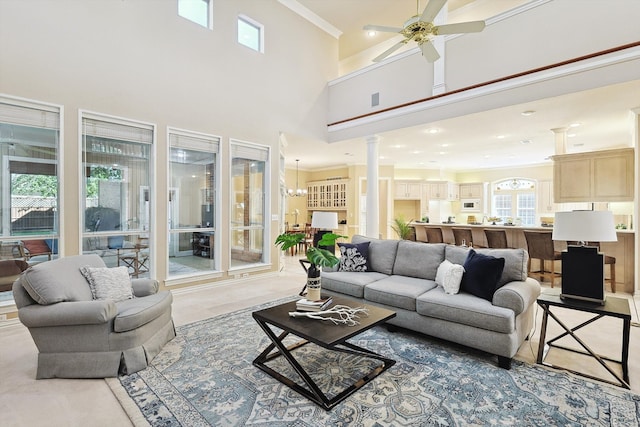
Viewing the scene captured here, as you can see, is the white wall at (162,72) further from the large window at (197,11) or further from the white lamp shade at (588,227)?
the white lamp shade at (588,227)

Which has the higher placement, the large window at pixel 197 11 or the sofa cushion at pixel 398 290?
the large window at pixel 197 11

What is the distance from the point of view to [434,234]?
713 centimetres

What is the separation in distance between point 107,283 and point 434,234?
20.4 feet

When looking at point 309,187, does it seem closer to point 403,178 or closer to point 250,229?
point 403,178

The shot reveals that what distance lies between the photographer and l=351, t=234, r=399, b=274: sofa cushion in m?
4.14

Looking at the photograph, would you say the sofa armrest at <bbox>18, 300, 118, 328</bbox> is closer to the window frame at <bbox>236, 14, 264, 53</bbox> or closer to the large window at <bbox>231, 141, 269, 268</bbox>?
the large window at <bbox>231, 141, 269, 268</bbox>

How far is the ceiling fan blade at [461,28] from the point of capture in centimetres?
311

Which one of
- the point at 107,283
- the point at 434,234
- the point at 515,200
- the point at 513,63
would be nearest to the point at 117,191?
the point at 107,283

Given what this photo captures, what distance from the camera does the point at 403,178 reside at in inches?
425

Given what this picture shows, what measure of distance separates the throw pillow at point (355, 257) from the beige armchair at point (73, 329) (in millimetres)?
2453

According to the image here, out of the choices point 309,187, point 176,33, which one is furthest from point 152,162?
point 309,187

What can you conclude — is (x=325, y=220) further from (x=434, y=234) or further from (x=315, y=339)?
(x=434, y=234)

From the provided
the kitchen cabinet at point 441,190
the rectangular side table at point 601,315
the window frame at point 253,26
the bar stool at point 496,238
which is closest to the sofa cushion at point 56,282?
the rectangular side table at point 601,315

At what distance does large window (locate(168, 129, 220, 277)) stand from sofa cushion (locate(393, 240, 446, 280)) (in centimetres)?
309
